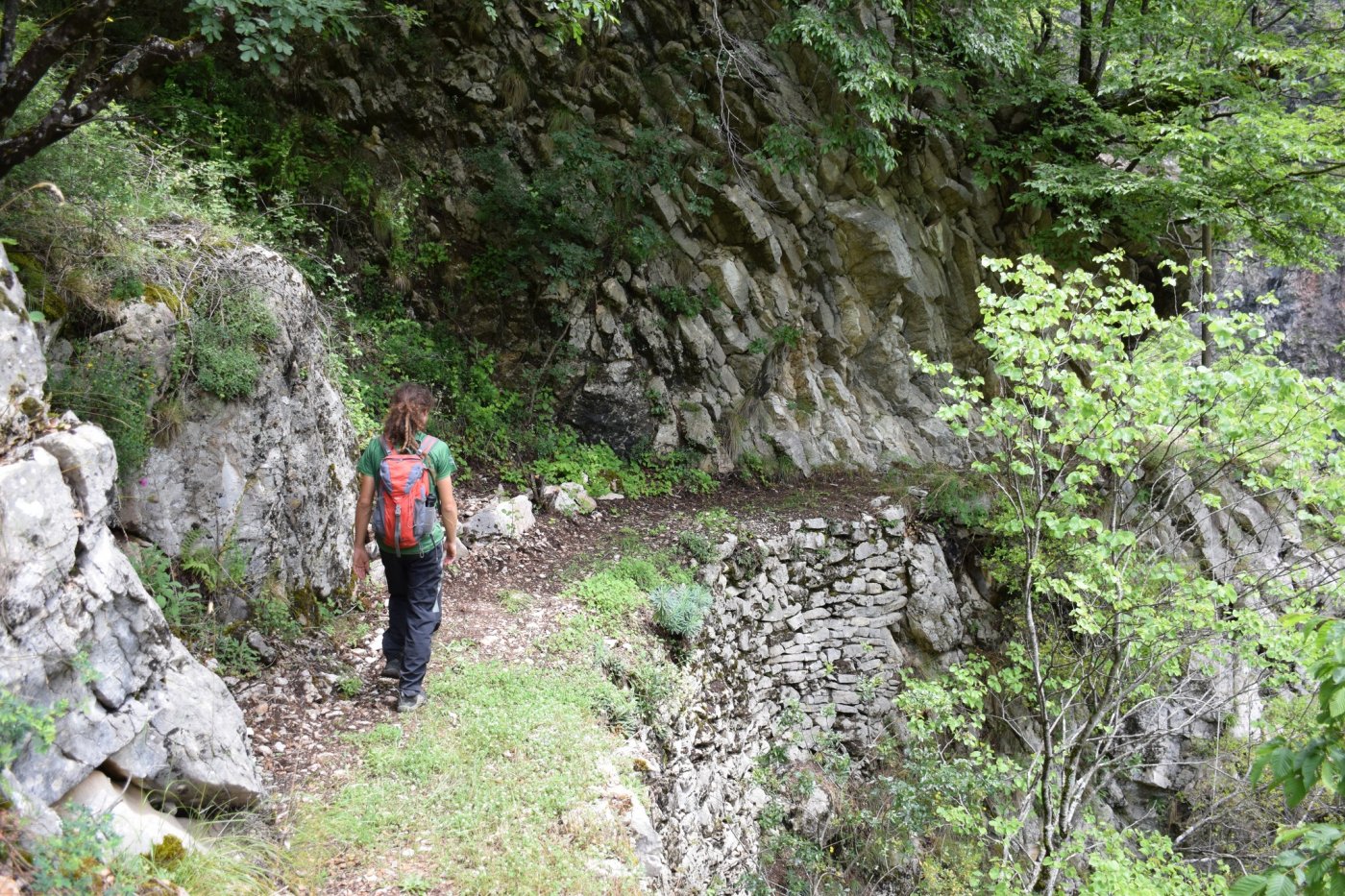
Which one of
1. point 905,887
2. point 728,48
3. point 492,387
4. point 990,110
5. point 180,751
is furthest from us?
point 990,110

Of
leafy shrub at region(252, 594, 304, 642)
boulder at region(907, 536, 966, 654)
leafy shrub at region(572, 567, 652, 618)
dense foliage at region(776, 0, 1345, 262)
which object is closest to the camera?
leafy shrub at region(252, 594, 304, 642)

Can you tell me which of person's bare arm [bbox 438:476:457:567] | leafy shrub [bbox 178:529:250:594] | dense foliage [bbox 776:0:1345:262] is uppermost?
dense foliage [bbox 776:0:1345:262]

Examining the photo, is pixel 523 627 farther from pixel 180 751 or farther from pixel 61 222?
pixel 61 222

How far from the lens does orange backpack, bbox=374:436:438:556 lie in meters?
3.94

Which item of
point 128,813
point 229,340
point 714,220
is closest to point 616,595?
point 229,340

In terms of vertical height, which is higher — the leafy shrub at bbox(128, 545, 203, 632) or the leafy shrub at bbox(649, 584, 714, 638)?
the leafy shrub at bbox(128, 545, 203, 632)

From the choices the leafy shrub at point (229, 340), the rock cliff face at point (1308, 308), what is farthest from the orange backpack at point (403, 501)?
the rock cliff face at point (1308, 308)

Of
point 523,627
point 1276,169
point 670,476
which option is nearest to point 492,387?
point 670,476

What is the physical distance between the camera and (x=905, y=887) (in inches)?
297

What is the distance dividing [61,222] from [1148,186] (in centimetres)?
1157

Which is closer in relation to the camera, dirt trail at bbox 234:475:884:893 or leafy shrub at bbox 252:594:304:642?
dirt trail at bbox 234:475:884:893

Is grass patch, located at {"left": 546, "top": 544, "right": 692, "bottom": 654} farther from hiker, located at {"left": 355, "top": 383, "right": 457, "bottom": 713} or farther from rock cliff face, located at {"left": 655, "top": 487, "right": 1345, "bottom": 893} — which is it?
hiker, located at {"left": 355, "top": 383, "right": 457, "bottom": 713}

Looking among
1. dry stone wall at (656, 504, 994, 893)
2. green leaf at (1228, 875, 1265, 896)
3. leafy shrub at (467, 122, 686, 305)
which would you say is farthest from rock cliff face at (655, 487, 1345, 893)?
green leaf at (1228, 875, 1265, 896)

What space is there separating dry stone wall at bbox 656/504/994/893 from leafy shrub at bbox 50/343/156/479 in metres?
4.38
